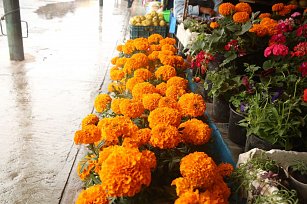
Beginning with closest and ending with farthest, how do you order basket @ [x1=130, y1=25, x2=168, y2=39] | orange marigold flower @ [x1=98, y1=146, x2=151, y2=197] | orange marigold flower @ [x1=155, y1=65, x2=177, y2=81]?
1. orange marigold flower @ [x1=98, y1=146, x2=151, y2=197]
2. orange marigold flower @ [x1=155, y1=65, x2=177, y2=81]
3. basket @ [x1=130, y1=25, x2=168, y2=39]

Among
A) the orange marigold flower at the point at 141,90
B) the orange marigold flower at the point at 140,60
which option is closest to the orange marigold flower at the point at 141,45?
the orange marigold flower at the point at 140,60

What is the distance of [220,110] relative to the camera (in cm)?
213

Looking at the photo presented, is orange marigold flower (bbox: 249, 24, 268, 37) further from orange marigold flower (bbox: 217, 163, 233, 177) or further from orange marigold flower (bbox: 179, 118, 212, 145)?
orange marigold flower (bbox: 217, 163, 233, 177)

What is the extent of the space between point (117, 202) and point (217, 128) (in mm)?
1074

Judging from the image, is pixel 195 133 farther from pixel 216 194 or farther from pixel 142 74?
pixel 142 74

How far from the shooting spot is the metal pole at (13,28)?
16.3ft

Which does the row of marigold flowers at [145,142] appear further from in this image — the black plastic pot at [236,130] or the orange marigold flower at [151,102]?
the black plastic pot at [236,130]

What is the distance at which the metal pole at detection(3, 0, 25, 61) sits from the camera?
496 centimetres

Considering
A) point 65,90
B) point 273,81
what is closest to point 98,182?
point 273,81

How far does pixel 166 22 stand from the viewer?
510cm

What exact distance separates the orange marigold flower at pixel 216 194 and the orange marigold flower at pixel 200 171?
0.02 meters

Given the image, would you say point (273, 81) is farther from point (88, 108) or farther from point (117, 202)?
point (88, 108)

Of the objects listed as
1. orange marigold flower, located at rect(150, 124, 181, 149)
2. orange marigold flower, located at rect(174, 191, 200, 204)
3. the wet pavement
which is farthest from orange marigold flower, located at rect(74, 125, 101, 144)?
the wet pavement

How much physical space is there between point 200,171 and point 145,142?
0.33 meters
